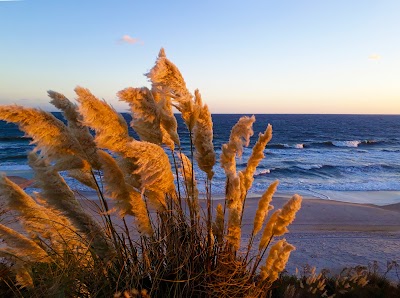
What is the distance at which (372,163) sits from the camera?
26.8 m

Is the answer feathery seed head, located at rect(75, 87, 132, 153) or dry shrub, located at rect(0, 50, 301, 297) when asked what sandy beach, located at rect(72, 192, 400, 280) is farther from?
feathery seed head, located at rect(75, 87, 132, 153)

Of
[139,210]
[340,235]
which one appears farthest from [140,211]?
[340,235]

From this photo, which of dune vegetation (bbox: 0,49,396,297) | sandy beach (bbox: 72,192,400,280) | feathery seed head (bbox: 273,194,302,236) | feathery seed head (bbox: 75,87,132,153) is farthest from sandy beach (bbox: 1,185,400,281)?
feathery seed head (bbox: 273,194,302,236)

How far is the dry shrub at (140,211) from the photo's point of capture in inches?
86.3

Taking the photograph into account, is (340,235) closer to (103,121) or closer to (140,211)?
(140,211)

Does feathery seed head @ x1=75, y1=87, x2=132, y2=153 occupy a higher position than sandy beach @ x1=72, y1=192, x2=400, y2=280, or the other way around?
feathery seed head @ x1=75, y1=87, x2=132, y2=153

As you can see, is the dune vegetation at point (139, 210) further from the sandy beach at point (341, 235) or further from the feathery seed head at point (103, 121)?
the sandy beach at point (341, 235)

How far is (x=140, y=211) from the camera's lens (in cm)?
227

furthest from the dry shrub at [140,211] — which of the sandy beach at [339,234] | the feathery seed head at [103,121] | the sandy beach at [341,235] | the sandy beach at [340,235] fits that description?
the sandy beach at [340,235]

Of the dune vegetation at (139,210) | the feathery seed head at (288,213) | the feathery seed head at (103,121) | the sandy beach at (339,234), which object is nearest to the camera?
the feathery seed head at (103,121)

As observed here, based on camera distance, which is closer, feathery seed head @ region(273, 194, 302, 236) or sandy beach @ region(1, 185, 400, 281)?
feathery seed head @ region(273, 194, 302, 236)

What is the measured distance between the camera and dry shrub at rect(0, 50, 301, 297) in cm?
219

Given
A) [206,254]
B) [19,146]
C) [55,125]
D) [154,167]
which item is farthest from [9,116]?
[19,146]

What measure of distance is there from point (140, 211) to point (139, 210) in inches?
0.5
